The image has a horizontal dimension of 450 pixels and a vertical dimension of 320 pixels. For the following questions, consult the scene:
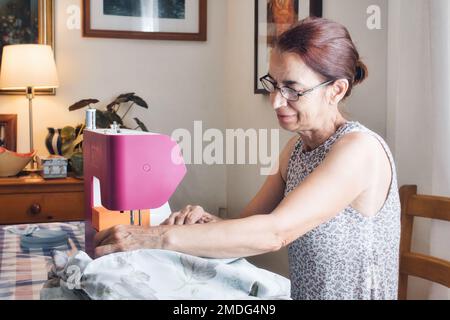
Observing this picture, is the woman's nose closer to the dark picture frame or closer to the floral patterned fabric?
the floral patterned fabric

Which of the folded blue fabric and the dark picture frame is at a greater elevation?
the dark picture frame

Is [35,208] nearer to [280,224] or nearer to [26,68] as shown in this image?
[26,68]

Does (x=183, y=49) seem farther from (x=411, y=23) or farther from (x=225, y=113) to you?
(x=411, y=23)

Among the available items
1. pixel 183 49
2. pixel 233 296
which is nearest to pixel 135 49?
pixel 183 49

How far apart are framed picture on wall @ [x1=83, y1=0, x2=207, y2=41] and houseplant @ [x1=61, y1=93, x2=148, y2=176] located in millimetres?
384

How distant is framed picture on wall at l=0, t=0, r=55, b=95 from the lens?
3393mm

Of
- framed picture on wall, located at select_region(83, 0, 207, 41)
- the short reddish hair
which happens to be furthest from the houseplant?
the short reddish hair

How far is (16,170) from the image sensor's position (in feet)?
10.5

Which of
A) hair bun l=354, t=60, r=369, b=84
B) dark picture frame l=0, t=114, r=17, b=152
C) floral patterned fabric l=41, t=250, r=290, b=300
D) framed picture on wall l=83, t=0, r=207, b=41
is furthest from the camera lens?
framed picture on wall l=83, t=0, r=207, b=41

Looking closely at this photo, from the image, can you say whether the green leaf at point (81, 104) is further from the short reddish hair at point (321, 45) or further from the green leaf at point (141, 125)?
the short reddish hair at point (321, 45)

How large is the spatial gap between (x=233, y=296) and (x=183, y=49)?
2934mm

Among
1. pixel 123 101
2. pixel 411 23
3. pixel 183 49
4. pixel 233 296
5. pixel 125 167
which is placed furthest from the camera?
pixel 183 49

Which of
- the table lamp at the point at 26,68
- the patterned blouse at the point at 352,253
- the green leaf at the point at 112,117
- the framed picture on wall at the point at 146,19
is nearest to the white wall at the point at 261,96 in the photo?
the framed picture on wall at the point at 146,19

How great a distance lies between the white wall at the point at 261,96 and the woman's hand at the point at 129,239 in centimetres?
131
